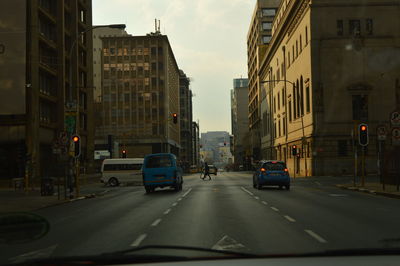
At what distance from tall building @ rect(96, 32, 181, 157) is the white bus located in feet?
214

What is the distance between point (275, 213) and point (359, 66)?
38694mm

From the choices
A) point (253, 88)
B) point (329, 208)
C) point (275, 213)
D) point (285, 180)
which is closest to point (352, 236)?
point (275, 213)

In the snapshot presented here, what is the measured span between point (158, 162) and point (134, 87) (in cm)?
8396

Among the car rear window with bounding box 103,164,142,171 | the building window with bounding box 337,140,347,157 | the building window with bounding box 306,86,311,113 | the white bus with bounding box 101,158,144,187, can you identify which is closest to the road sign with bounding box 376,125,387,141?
the white bus with bounding box 101,158,144,187

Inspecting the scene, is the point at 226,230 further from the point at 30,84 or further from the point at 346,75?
the point at 346,75

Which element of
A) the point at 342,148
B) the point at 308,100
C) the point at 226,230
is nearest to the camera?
the point at 226,230

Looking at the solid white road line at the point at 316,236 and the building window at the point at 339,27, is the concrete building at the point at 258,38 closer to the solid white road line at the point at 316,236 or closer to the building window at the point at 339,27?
the building window at the point at 339,27

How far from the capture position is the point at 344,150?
48.3m

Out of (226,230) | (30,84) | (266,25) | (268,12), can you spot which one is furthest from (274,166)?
(268,12)

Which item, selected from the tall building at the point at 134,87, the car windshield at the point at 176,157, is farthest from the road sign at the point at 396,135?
the tall building at the point at 134,87

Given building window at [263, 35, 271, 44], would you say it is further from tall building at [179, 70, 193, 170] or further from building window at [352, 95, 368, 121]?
tall building at [179, 70, 193, 170]

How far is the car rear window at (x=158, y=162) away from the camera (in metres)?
26.8

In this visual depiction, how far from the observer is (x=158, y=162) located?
88.5 feet

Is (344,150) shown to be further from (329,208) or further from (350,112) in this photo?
(329,208)
